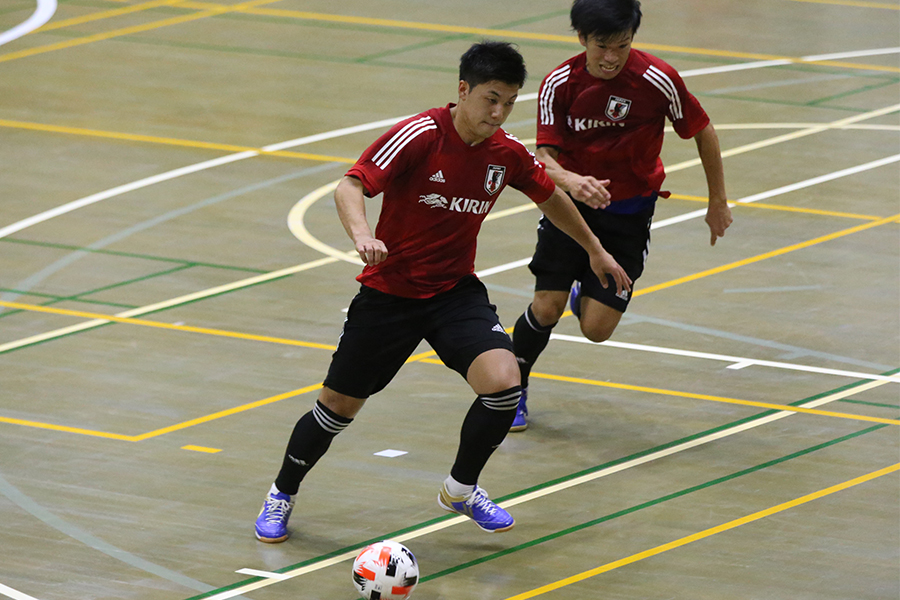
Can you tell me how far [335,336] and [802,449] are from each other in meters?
3.31

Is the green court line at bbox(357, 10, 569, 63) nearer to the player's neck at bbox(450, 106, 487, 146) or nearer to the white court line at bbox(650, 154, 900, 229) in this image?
the white court line at bbox(650, 154, 900, 229)

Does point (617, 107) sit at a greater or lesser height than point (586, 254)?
greater

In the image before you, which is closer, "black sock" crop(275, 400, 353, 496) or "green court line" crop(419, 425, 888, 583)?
"green court line" crop(419, 425, 888, 583)

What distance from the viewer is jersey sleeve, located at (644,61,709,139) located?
8625 millimetres

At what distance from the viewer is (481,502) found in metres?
7.52

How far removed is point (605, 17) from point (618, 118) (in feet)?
2.22

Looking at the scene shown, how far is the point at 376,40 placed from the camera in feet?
66.1

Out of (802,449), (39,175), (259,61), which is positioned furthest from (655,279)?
(259,61)

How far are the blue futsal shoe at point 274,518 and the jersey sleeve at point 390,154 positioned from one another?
1597 mm

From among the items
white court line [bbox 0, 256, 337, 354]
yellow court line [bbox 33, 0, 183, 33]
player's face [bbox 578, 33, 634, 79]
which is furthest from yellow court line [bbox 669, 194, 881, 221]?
yellow court line [bbox 33, 0, 183, 33]

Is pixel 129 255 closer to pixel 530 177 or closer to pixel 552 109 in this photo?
pixel 552 109

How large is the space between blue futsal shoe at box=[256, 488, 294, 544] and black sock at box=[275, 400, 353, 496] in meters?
0.05

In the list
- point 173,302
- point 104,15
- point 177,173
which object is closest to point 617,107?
point 173,302

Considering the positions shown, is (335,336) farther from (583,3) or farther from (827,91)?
(827,91)
